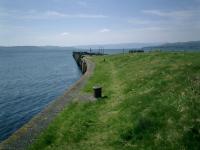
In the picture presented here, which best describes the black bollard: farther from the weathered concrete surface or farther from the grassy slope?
the weathered concrete surface

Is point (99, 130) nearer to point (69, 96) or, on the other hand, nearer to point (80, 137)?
point (80, 137)

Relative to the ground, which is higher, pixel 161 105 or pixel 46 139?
pixel 161 105

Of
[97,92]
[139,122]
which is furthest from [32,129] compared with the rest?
[97,92]

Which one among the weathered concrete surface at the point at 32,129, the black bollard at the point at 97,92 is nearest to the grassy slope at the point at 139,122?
the weathered concrete surface at the point at 32,129

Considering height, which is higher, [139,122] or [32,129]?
[139,122]

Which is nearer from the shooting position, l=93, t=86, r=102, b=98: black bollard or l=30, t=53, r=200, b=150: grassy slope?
l=30, t=53, r=200, b=150: grassy slope

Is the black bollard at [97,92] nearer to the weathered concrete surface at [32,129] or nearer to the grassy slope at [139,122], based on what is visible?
the grassy slope at [139,122]

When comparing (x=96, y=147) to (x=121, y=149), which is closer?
(x=121, y=149)

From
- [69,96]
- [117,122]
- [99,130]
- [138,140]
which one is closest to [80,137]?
[99,130]

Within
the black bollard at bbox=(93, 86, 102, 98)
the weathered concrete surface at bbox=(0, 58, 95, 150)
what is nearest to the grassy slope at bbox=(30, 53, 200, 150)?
the weathered concrete surface at bbox=(0, 58, 95, 150)

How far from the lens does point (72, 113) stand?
55.1ft

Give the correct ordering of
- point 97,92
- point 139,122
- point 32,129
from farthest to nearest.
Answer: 1. point 97,92
2. point 32,129
3. point 139,122

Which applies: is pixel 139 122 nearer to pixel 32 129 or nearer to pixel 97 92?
pixel 32 129

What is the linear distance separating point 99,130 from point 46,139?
2865 millimetres
